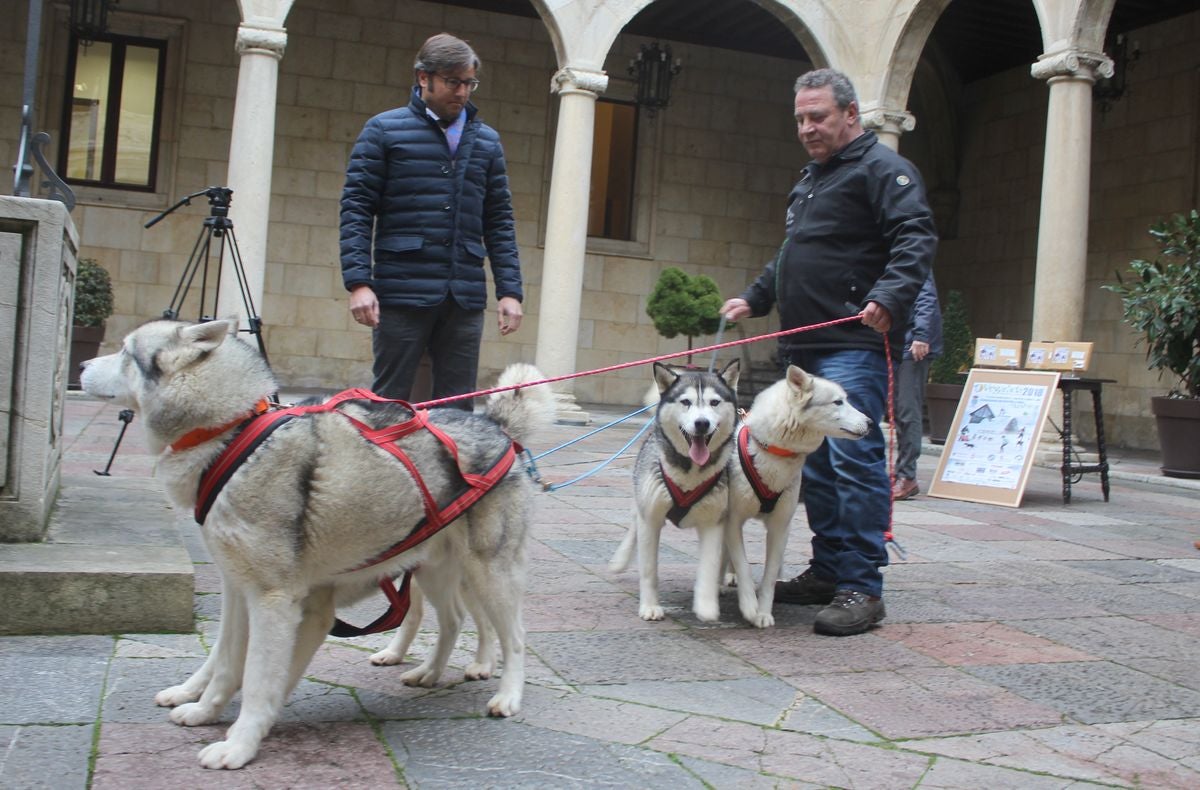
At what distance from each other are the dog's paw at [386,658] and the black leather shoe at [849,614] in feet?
5.33

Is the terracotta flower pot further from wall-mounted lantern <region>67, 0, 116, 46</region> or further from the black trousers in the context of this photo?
wall-mounted lantern <region>67, 0, 116, 46</region>

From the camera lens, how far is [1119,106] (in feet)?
53.0

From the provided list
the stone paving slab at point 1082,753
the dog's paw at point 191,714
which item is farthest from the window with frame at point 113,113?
the stone paving slab at point 1082,753

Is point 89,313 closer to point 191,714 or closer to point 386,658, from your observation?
point 386,658

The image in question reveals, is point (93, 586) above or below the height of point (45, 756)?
above

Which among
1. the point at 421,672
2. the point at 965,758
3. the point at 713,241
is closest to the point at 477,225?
the point at 421,672

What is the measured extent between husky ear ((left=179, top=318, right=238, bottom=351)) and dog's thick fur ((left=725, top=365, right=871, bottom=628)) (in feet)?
7.08

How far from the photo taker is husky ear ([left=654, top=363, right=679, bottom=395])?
4.40 metres

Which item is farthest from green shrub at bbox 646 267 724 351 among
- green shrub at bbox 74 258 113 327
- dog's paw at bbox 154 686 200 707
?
dog's paw at bbox 154 686 200 707

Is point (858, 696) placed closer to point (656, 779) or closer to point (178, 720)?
point (656, 779)

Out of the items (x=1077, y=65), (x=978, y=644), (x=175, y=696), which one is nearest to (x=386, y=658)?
(x=175, y=696)

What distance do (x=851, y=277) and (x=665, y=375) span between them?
0.86 meters

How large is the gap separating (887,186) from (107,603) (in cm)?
318

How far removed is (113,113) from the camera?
15.9 meters
